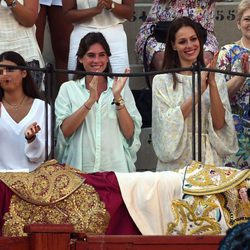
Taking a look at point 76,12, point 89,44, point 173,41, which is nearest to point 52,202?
point 89,44

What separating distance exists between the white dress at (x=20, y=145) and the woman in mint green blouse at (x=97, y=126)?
15cm

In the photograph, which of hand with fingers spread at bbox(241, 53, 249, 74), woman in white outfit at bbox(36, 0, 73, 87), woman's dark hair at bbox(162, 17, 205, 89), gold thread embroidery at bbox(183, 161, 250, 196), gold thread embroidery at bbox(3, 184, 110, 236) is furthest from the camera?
woman in white outfit at bbox(36, 0, 73, 87)

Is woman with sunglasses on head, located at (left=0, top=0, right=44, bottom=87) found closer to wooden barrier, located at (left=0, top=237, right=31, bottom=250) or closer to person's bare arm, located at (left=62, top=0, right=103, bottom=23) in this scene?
person's bare arm, located at (left=62, top=0, right=103, bottom=23)

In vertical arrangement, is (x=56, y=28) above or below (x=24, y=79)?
above

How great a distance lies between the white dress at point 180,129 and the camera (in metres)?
8.86

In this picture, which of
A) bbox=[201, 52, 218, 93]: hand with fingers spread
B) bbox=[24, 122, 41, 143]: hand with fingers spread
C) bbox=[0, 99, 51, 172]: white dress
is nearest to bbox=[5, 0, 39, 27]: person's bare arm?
bbox=[0, 99, 51, 172]: white dress

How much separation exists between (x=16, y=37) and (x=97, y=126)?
121 cm

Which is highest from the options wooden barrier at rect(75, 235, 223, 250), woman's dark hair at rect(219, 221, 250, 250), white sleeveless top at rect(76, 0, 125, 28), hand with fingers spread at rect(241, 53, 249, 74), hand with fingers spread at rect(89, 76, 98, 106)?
white sleeveless top at rect(76, 0, 125, 28)

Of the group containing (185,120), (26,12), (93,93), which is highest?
(26,12)

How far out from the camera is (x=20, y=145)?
346 inches

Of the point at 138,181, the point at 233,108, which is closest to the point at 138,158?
the point at 233,108

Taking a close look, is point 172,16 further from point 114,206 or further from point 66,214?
point 66,214

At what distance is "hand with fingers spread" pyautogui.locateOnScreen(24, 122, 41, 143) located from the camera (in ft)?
28.2

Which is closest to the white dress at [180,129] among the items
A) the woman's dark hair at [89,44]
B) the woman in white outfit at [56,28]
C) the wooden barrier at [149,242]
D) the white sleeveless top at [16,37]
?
the woman's dark hair at [89,44]
